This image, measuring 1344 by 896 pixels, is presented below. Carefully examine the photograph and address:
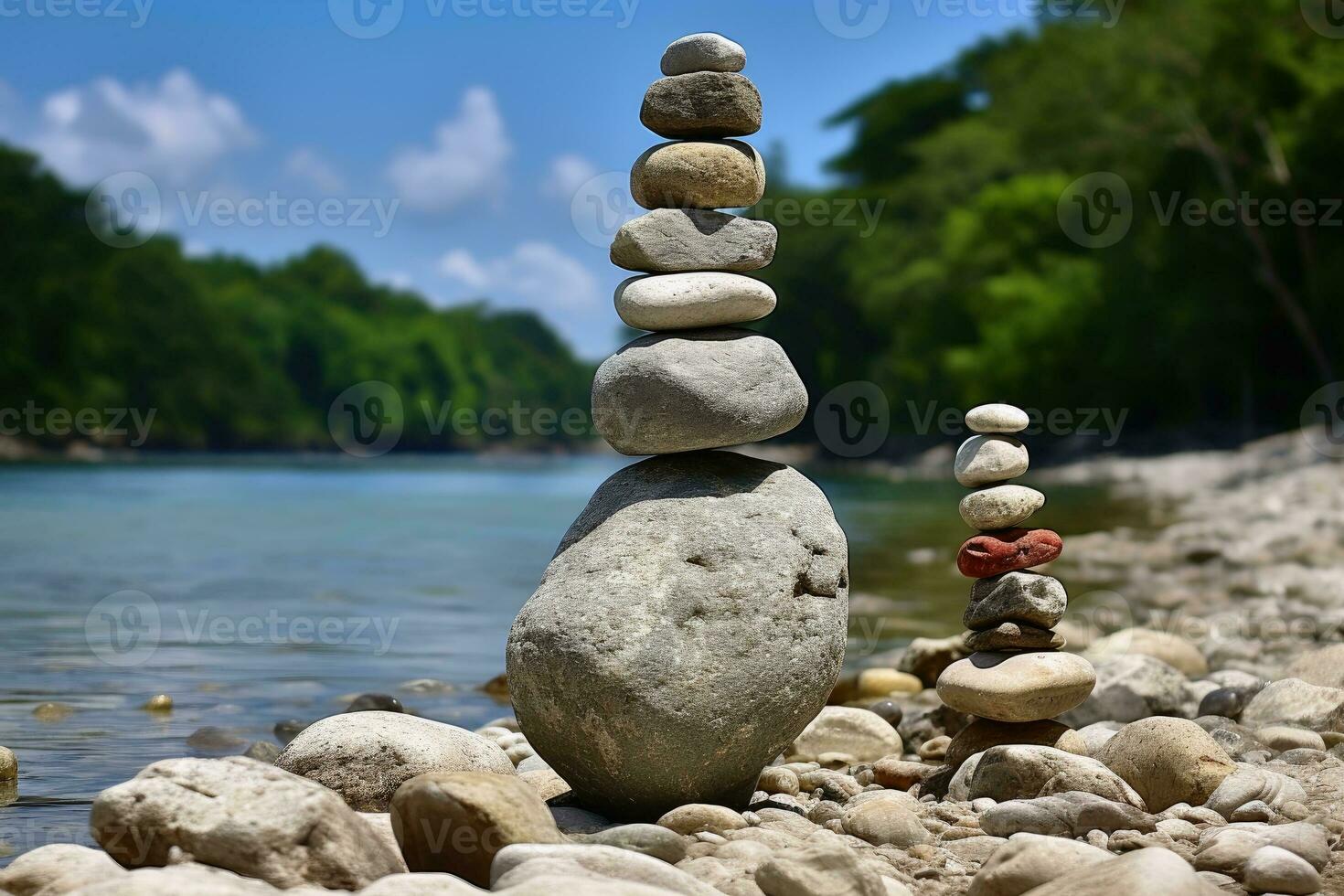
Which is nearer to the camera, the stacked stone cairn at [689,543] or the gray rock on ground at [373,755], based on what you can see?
the stacked stone cairn at [689,543]

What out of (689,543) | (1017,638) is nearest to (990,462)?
(1017,638)

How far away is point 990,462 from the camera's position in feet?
23.7

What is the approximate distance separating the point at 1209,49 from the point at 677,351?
38.8 m

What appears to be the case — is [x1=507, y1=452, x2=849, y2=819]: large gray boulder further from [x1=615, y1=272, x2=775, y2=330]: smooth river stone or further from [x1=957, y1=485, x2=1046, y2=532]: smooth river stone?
[x1=957, y1=485, x2=1046, y2=532]: smooth river stone

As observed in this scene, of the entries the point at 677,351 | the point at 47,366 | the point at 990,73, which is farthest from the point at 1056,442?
the point at 47,366

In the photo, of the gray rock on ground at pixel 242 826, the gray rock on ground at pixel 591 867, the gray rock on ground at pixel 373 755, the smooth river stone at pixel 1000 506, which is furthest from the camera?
the smooth river stone at pixel 1000 506

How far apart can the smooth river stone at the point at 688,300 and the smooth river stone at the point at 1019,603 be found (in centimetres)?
197

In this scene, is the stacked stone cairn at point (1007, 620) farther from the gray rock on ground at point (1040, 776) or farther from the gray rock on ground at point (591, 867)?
the gray rock on ground at point (591, 867)

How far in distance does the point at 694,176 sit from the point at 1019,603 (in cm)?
279

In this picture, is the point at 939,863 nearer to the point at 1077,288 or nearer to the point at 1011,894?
the point at 1011,894

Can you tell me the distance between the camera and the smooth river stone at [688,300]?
6.70 meters

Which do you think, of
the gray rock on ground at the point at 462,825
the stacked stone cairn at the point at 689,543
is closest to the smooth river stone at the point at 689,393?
the stacked stone cairn at the point at 689,543

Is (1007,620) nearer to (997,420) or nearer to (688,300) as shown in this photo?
(997,420)

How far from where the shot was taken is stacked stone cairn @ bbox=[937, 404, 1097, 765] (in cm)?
696
